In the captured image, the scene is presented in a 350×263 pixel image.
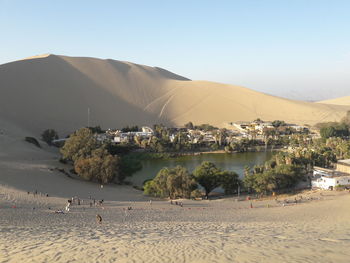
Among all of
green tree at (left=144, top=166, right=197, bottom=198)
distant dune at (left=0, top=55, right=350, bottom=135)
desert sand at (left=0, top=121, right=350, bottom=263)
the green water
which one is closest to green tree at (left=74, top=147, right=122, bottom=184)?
desert sand at (left=0, top=121, right=350, bottom=263)

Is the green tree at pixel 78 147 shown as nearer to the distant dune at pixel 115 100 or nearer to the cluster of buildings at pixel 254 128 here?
the distant dune at pixel 115 100

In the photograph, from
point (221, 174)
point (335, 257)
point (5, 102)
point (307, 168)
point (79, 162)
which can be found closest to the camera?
point (335, 257)

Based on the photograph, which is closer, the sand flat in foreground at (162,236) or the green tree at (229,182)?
the sand flat in foreground at (162,236)

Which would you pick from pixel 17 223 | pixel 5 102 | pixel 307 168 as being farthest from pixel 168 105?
pixel 17 223

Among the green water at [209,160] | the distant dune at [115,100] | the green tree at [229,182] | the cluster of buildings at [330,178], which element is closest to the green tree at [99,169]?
the green water at [209,160]

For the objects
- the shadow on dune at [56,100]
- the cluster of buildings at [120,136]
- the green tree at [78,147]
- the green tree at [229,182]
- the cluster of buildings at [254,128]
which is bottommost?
the green tree at [229,182]

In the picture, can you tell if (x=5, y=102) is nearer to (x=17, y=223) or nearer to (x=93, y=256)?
(x=17, y=223)

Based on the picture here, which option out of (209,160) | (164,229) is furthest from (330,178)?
(209,160)
